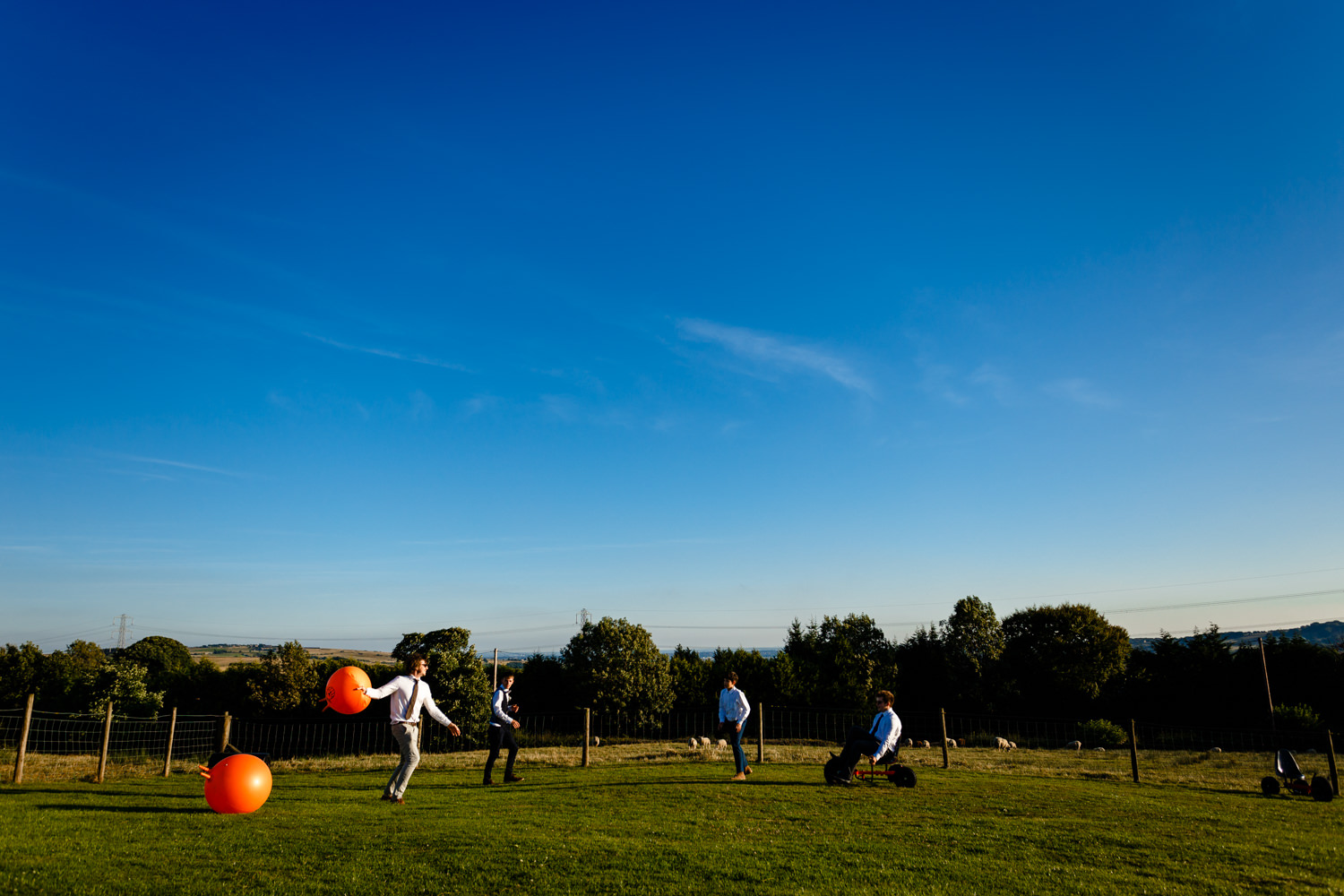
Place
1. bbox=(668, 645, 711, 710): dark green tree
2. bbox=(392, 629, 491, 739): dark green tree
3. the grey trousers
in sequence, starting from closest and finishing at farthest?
the grey trousers → bbox=(392, 629, 491, 739): dark green tree → bbox=(668, 645, 711, 710): dark green tree

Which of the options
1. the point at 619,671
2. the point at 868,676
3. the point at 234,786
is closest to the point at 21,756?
the point at 234,786

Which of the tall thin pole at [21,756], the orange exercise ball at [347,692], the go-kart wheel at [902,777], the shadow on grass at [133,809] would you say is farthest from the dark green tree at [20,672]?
the go-kart wheel at [902,777]

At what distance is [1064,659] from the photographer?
4894 centimetres

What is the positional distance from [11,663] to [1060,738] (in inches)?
2968

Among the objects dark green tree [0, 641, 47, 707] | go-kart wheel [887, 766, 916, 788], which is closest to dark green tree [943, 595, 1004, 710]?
go-kart wheel [887, 766, 916, 788]

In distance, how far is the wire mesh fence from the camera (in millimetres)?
35969

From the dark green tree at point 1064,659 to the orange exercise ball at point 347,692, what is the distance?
47148mm

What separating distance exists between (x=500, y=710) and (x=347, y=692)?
12.9 feet

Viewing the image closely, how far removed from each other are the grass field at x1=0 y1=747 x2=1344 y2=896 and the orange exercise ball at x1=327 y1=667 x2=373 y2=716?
162cm

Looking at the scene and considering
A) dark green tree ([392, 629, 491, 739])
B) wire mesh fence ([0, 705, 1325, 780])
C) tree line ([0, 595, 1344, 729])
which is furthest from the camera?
tree line ([0, 595, 1344, 729])

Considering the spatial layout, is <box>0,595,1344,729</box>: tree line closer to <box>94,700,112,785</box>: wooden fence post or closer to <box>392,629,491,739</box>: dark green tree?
<box>392,629,491,739</box>: dark green tree

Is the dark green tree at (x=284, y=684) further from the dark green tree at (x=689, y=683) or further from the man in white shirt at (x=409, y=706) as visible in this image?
the man in white shirt at (x=409, y=706)

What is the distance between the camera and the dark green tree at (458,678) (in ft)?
133

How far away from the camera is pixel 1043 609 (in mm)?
51469
